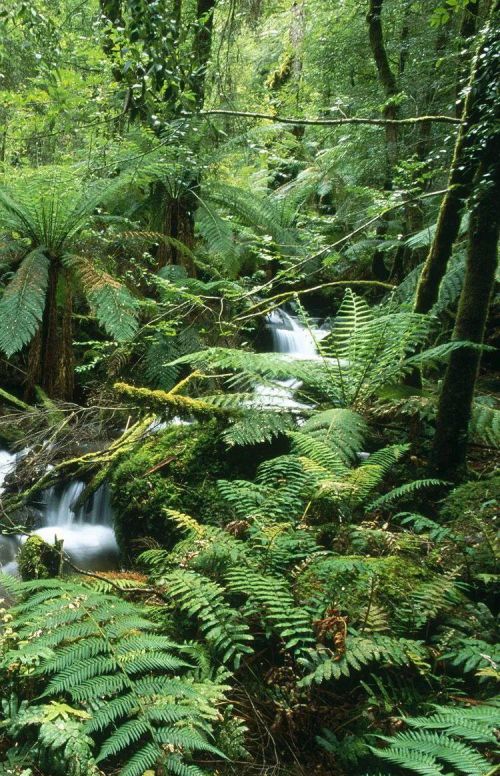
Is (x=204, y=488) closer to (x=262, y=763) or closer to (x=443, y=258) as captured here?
(x=262, y=763)

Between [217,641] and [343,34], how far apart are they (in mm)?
7471

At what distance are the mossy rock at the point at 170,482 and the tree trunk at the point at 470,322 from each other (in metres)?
1.18

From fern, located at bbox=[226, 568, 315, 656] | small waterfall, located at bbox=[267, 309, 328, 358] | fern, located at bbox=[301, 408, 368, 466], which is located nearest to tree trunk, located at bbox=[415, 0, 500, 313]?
fern, located at bbox=[301, 408, 368, 466]

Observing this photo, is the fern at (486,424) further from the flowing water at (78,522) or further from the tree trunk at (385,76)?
the tree trunk at (385,76)

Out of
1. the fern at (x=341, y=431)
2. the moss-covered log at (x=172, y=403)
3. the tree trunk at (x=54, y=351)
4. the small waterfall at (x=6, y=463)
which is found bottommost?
the small waterfall at (x=6, y=463)

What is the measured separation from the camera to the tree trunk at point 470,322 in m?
2.21

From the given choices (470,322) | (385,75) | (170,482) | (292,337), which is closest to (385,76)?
(385,75)

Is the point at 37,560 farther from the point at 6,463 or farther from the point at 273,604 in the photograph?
the point at 6,463

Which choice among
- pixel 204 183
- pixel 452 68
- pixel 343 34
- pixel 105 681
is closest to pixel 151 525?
pixel 105 681

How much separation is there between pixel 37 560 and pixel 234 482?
110 cm

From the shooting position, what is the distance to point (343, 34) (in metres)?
6.61

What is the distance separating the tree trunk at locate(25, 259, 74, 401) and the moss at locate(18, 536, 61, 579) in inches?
92.7

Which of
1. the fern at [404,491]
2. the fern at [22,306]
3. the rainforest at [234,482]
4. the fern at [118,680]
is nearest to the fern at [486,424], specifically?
the rainforest at [234,482]

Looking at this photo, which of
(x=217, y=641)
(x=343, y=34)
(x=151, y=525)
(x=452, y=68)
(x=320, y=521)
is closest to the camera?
(x=217, y=641)
